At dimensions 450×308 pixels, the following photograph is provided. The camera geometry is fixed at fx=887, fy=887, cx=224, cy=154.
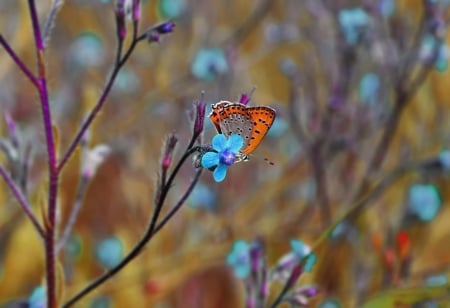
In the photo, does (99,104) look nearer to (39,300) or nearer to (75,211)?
(75,211)

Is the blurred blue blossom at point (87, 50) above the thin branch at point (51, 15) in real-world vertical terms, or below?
above

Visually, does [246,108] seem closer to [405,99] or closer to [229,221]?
[405,99]

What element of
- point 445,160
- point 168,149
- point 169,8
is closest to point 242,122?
point 168,149

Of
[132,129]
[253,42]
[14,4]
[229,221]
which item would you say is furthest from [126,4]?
[14,4]

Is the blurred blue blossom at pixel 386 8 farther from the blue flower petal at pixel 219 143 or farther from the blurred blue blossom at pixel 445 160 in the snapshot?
the blue flower petal at pixel 219 143

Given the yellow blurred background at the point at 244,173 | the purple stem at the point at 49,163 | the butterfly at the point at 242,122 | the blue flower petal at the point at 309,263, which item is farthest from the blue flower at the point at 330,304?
the butterfly at the point at 242,122

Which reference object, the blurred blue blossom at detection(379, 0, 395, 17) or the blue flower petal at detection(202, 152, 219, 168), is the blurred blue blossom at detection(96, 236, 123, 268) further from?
the blue flower petal at detection(202, 152, 219, 168)
